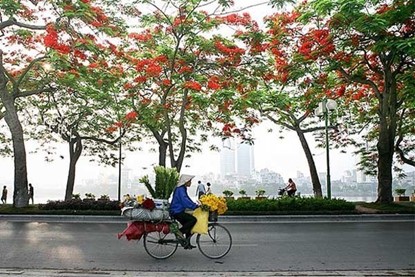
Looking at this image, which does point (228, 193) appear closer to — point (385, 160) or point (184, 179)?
point (385, 160)

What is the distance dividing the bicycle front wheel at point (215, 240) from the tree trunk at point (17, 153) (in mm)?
14230

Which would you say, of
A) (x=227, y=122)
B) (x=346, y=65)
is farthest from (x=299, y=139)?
(x=346, y=65)

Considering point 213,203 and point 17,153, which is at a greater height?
point 17,153

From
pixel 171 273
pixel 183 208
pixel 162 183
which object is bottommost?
pixel 171 273

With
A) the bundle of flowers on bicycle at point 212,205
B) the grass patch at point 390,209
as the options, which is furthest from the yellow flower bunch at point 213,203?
the grass patch at point 390,209

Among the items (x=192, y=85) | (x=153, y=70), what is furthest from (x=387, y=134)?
(x=153, y=70)

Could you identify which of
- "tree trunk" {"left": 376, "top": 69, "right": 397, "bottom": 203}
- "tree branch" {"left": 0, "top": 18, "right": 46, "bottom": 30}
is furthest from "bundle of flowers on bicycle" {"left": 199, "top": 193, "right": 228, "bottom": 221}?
"tree trunk" {"left": 376, "top": 69, "right": 397, "bottom": 203}

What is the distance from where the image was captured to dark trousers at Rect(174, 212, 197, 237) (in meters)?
8.52

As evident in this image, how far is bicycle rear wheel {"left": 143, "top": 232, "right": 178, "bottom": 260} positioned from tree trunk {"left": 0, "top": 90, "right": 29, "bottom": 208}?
13.7 m

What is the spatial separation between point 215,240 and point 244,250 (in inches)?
43.7

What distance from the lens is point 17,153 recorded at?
2044cm

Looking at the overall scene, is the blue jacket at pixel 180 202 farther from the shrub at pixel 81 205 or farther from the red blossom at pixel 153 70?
the red blossom at pixel 153 70

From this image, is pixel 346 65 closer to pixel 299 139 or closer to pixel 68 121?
pixel 299 139

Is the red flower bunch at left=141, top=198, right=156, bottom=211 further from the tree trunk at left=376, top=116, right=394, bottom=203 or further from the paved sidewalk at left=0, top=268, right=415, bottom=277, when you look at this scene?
the tree trunk at left=376, top=116, right=394, bottom=203
